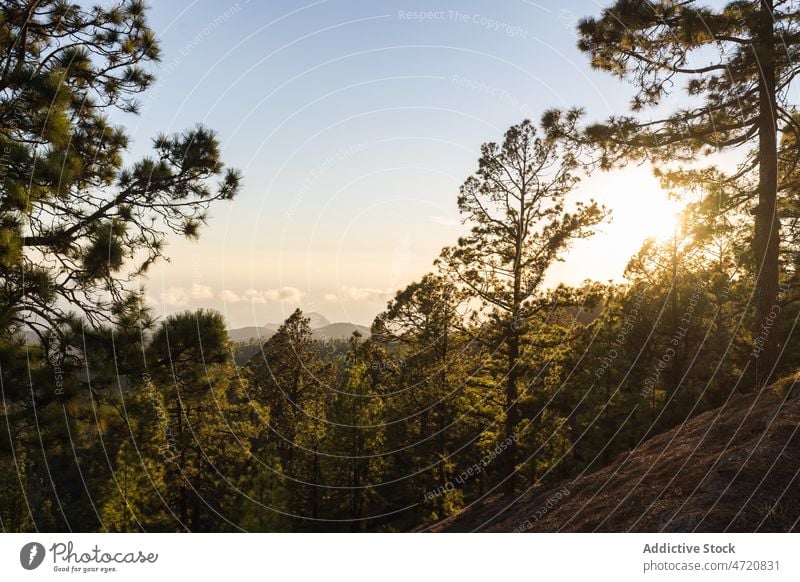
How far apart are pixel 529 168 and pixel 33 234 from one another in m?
14.6

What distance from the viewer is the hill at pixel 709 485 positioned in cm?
643

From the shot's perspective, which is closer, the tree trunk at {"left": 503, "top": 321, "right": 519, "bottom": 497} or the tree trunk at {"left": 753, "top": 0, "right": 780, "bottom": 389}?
the tree trunk at {"left": 753, "top": 0, "right": 780, "bottom": 389}

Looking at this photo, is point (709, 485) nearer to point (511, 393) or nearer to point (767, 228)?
point (767, 228)

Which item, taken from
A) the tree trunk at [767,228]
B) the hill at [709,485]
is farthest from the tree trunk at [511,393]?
the tree trunk at [767,228]

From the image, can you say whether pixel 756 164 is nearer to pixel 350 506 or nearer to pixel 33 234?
pixel 33 234

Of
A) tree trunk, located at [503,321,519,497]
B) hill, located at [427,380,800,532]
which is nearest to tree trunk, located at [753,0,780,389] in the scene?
hill, located at [427,380,800,532]

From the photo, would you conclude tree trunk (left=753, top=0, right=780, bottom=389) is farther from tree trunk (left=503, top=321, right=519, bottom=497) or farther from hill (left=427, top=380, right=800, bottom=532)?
tree trunk (left=503, top=321, right=519, bottom=497)

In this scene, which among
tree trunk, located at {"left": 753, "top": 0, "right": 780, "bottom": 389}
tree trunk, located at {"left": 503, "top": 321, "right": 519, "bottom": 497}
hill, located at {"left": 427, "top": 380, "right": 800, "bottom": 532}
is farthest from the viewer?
tree trunk, located at {"left": 503, "top": 321, "right": 519, "bottom": 497}

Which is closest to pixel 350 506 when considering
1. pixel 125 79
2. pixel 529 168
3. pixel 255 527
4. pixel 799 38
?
pixel 255 527

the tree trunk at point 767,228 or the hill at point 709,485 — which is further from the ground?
the tree trunk at point 767,228

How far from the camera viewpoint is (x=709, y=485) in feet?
23.6

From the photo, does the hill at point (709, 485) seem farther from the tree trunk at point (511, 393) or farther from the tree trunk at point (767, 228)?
the tree trunk at point (511, 393)

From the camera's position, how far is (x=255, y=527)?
24375 millimetres

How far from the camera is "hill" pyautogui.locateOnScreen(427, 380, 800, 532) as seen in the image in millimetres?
6430
